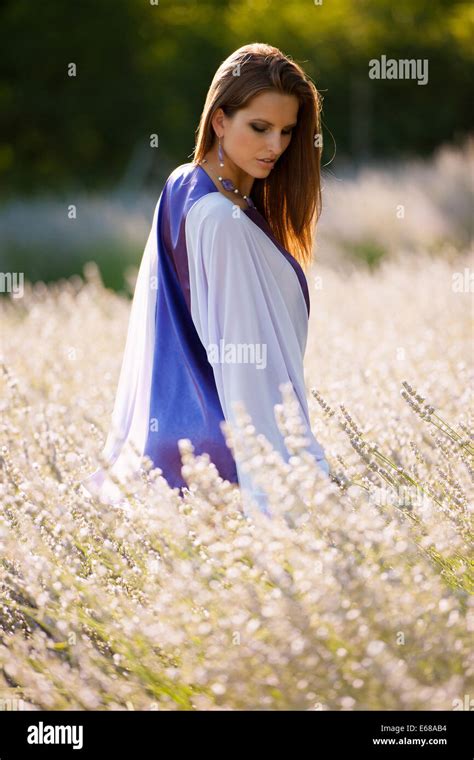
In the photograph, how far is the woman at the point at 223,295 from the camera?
2631 millimetres

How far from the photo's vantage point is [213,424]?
8.87 ft

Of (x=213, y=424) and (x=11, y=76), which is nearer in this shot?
(x=213, y=424)

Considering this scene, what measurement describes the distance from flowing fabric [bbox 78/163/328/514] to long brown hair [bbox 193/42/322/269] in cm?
19

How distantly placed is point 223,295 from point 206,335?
0.38 ft

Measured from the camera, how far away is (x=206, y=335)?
2.69 meters

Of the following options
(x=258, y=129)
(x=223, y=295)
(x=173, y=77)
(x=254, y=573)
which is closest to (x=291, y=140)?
(x=258, y=129)

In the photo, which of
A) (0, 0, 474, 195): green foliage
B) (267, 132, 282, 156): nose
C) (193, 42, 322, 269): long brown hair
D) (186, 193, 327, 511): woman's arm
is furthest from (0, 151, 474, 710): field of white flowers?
(0, 0, 474, 195): green foliage

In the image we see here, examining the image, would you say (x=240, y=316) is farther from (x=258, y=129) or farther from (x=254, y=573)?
(x=254, y=573)

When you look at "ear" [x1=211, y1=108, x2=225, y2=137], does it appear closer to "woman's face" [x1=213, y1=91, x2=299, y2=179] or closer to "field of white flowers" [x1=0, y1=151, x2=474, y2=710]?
"woman's face" [x1=213, y1=91, x2=299, y2=179]

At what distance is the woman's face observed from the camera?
2695 mm

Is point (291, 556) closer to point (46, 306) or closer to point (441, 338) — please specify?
point (441, 338)

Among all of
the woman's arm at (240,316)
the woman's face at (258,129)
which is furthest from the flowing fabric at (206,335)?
the woman's face at (258,129)
